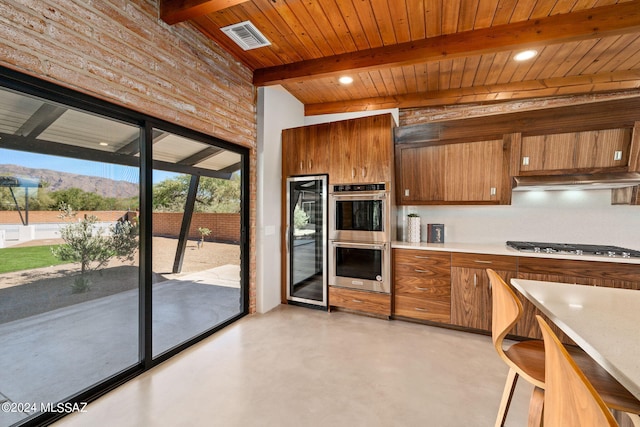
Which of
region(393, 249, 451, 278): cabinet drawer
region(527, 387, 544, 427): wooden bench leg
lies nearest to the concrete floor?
region(527, 387, 544, 427): wooden bench leg

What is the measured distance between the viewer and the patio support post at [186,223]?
8.58ft

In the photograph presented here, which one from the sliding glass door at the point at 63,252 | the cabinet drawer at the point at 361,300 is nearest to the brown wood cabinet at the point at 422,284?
the cabinet drawer at the point at 361,300

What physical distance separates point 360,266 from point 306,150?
164 cm

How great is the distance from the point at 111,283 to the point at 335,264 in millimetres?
2244

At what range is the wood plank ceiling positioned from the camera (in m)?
2.11

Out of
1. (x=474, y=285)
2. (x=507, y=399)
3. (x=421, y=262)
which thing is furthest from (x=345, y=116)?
(x=507, y=399)

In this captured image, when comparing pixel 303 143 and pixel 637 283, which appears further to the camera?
pixel 303 143

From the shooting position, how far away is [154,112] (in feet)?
6.91

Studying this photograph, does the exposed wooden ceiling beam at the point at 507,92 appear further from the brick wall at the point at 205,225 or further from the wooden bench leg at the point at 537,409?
the wooden bench leg at the point at 537,409

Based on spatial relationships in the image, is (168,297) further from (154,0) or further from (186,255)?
(154,0)

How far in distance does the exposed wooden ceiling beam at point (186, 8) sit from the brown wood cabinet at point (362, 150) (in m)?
1.75


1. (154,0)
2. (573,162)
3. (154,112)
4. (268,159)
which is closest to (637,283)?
(573,162)

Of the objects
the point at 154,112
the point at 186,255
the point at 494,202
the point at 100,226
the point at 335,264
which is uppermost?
the point at 154,112

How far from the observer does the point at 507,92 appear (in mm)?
3248
